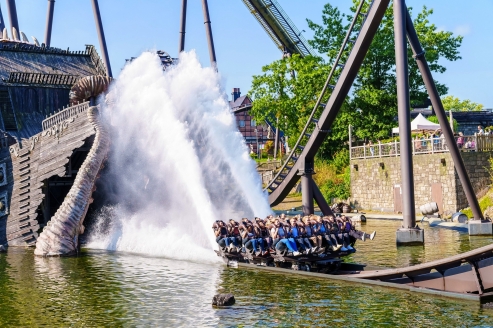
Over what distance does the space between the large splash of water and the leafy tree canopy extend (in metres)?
22.8

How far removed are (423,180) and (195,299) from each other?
25.5 m

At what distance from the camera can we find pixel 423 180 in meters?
39.8

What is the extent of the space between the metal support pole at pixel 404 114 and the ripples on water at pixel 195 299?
227cm

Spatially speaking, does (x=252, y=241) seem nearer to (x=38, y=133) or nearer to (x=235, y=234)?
(x=235, y=234)

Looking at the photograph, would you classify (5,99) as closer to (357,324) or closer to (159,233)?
(159,233)

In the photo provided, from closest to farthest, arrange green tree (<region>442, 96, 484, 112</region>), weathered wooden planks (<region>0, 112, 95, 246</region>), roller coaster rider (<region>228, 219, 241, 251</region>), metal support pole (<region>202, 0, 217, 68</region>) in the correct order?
1. roller coaster rider (<region>228, 219, 241, 251</region>)
2. weathered wooden planks (<region>0, 112, 95, 246</region>)
3. metal support pole (<region>202, 0, 217, 68</region>)
4. green tree (<region>442, 96, 484, 112</region>)

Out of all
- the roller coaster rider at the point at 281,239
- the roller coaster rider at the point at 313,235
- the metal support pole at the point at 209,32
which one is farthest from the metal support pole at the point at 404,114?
the metal support pole at the point at 209,32

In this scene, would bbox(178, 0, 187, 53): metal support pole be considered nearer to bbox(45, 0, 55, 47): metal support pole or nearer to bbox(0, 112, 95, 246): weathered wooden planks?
bbox(45, 0, 55, 47): metal support pole

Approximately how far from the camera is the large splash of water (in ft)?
90.0

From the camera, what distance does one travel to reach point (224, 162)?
91.9 ft

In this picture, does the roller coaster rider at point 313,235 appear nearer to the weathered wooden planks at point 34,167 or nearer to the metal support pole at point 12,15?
the weathered wooden planks at point 34,167

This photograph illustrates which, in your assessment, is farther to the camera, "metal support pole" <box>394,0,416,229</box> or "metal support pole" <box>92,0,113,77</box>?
"metal support pole" <box>92,0,113,77</box>

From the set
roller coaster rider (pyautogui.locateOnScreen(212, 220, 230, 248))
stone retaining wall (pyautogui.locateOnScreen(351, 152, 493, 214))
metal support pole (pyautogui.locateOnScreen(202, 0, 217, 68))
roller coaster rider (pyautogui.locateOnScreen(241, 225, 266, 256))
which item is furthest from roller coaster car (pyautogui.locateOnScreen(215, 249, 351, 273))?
metal support pole (pyautogui.locateOnScreen(202, 0, 217, 68))

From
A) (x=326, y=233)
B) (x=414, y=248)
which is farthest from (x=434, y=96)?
(x=326, y=233)
